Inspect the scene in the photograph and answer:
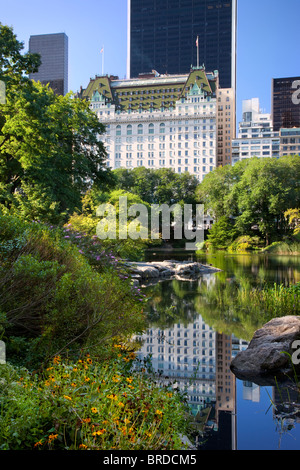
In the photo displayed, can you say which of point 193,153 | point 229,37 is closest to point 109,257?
point 193,153

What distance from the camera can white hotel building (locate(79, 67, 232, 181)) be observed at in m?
88.6

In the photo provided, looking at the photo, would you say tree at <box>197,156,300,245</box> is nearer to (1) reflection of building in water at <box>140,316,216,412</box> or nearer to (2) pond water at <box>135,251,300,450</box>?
(2) pond water at <box>135,251,300,450</box>

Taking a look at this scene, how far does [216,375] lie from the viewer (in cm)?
681

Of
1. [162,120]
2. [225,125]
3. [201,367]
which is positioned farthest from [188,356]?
[225,125]

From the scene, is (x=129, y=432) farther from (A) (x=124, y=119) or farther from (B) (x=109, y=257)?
(A) (x=124, y=119)

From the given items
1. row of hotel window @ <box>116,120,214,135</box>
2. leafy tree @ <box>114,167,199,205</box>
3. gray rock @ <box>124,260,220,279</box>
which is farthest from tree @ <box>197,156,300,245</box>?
row of hotel window @ <box>116,120,214,135</box>

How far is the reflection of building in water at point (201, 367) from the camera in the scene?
5.23 metres

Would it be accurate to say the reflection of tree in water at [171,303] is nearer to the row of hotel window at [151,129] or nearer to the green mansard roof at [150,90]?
the row of hotel window at [151,129]

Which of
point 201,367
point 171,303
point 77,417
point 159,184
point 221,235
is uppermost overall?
point 159,184

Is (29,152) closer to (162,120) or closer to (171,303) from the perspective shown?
(171,303)

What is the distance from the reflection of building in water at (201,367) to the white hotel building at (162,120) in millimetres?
80129

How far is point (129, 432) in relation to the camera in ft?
11.2

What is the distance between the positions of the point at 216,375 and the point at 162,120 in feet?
285

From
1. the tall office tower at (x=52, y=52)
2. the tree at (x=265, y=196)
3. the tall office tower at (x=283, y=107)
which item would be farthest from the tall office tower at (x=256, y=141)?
the tall office tower at (x=52, y=52)
